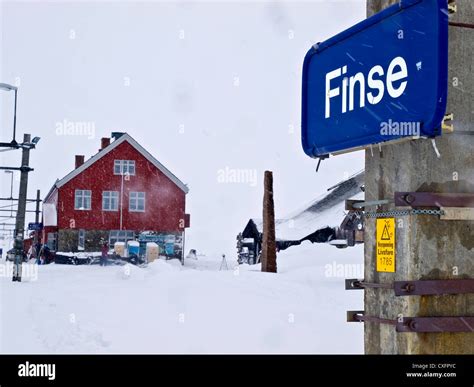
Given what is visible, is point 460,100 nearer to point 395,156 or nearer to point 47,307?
point 395,156

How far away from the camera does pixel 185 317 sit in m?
9.49

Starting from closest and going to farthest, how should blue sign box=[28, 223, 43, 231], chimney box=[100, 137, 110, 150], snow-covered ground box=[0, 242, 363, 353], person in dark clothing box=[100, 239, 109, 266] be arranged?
snow-covered ground box=[0, 242, 363, 353] → person in dark clothing box=[100, 239, 109, 266] → chimney box=[100, 137, 110, 150] → blue sign box=[28, 223, 43, 231]

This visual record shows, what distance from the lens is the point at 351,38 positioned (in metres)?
3.49

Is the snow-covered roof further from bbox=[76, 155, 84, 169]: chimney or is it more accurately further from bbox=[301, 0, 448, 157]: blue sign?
bbox=[301, 0, 448, 157]: blue sign

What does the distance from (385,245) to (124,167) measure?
36.0 meters

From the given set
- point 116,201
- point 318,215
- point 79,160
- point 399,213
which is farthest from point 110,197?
point 399,213

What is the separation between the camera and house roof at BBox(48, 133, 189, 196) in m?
37.9

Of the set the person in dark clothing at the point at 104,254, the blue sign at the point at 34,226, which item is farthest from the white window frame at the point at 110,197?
the blue sign at the point at 34,226

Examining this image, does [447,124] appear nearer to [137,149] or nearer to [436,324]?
[436,324]

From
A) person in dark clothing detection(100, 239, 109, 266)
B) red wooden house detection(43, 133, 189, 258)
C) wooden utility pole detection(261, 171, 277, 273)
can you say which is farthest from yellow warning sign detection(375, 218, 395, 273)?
red wooden house detection(43, 133, 189, 258)

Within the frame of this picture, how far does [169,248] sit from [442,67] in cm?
3612

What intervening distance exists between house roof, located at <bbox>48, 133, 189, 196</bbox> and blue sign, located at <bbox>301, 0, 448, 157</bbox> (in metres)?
35.4

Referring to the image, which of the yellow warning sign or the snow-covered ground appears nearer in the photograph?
the yellow warning sign
